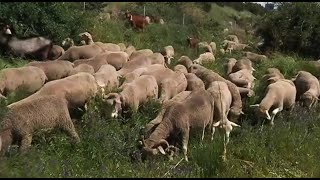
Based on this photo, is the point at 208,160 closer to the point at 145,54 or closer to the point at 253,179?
the point at 253,179

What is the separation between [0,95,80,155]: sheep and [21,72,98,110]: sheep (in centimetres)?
88

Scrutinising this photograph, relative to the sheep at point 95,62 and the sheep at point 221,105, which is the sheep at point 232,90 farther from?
the sheep at point 95,62

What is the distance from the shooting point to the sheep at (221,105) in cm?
964

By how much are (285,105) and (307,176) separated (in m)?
4.09

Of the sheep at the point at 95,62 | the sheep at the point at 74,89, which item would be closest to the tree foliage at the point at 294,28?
the sheep at the point at 95,62

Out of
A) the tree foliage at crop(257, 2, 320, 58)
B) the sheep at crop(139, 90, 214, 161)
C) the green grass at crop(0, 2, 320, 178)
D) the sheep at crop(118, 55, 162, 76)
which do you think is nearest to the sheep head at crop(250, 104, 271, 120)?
the green grass at crop(0, 2, 320, 178)

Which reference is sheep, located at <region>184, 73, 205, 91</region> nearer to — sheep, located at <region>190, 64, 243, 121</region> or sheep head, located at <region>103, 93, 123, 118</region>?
sheep, located at <region>190, 64, 243, 121</region>

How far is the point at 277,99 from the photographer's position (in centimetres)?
1125

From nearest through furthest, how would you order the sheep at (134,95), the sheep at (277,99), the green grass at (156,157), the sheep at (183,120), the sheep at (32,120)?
the green grass at (156,157)
the sheep at (32,120)
the sheep at (183,120)
the sheep at (134,95)
the sheep at (277,99)

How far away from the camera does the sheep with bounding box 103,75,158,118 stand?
10.1 meters

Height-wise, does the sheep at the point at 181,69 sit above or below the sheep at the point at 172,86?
below

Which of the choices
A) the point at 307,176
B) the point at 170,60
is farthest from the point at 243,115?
the point at 170,60

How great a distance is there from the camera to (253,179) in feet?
23.7

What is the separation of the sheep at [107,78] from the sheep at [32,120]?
222cm
